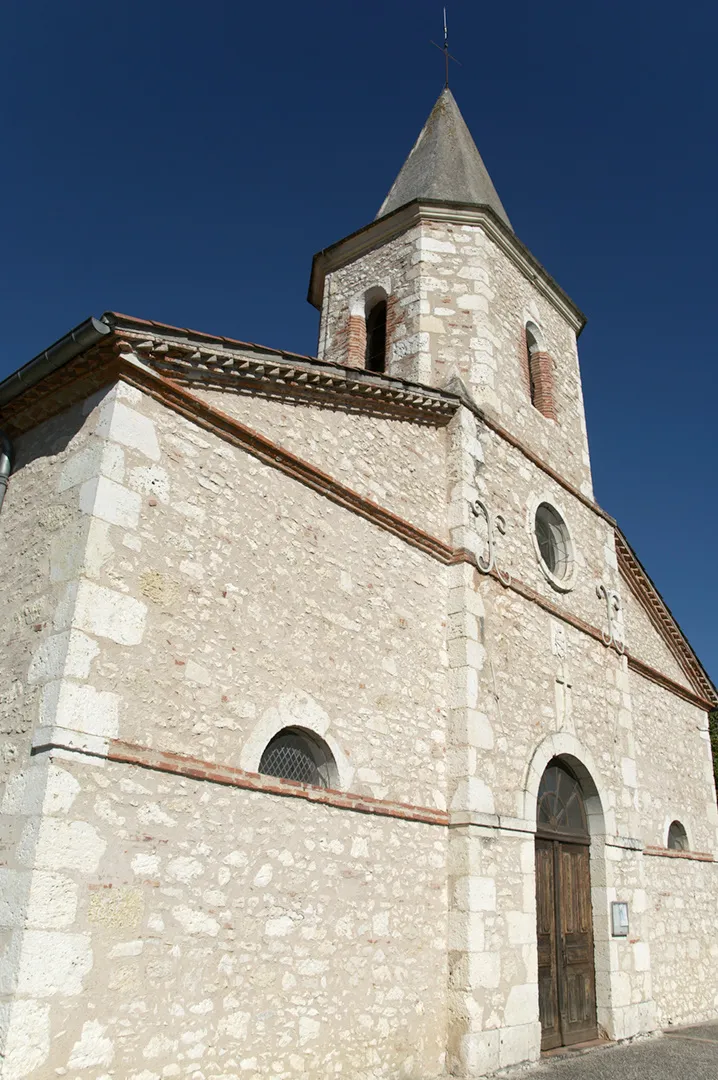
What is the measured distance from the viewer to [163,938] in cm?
510

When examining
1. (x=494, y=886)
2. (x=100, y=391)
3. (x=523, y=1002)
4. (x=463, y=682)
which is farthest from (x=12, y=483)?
(x=523, y=1002)

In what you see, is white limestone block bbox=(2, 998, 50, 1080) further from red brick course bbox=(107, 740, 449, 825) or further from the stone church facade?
red brick course bbox=(107, 740, 449, 825)

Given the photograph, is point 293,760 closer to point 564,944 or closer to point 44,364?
point 44,364

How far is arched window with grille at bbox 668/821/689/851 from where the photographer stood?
40.4 ft

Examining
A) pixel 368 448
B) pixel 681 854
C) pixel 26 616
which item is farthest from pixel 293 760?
pixel 681 854

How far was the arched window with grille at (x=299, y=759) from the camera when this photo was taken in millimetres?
6301

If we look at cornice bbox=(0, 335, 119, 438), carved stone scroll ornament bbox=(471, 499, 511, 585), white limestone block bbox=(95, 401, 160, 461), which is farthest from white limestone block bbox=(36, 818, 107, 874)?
carved stone scroll ornament bbox=(471, 499, 511, 585)

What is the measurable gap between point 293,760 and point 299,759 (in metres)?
0.08

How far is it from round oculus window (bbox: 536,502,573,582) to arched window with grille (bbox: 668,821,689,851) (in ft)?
15.4

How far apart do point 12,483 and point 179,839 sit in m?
3.16

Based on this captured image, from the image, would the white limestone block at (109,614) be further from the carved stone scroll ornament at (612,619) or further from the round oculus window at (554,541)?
the carved stone scroll ornament at (612,619)

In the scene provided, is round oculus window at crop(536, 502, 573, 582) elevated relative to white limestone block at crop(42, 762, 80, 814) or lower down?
elevated

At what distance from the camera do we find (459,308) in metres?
10.6

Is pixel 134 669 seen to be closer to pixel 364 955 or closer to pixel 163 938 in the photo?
pixel 163 938
